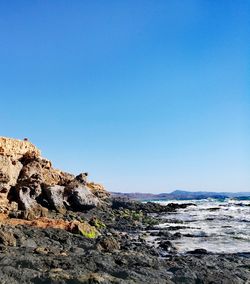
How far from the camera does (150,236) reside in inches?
1065

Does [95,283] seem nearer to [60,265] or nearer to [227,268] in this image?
[60,265]

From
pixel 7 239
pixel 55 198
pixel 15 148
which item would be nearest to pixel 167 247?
pixel 7 239

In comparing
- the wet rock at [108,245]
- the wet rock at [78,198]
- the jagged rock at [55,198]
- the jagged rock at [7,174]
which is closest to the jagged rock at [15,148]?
the jagged rock at [7,174]

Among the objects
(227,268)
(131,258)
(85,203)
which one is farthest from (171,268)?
(85,203)

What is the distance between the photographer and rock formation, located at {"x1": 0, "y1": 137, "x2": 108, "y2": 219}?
28594mm

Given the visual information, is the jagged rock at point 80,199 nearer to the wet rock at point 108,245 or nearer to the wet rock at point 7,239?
the wet rock at point 108,245

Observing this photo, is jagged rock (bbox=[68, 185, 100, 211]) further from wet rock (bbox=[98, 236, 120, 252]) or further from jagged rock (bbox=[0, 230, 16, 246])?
jagged rock (bbox=[0, 230, 16, 246])

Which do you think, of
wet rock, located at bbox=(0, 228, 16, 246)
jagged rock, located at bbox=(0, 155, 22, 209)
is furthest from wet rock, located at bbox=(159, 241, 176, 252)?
jagged rock, located at bbox=(0, 155, 22, 209)

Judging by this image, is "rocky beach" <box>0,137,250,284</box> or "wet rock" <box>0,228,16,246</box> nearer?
"rocky beach" <box>0,137,250,284</box>

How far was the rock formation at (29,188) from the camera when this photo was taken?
28.6 m

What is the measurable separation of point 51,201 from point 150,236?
910 centimetres

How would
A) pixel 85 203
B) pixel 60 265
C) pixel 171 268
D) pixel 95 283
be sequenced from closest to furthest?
pixel 95 283, pixel 60 265, pixel 171 268, pixel 85 203

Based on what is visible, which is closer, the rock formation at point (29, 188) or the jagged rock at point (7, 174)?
the jagged rock at point (7, 174)

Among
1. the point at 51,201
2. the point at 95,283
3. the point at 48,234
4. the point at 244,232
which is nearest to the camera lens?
the point at 95,283
